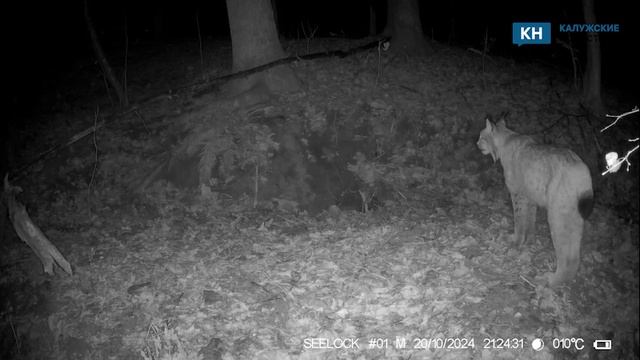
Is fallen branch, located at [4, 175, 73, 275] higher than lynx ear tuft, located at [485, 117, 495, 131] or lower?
lower

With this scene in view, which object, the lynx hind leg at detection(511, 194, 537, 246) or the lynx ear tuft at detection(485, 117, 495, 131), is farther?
the lynx ear tuft at detection(485, 117, 495, 131)

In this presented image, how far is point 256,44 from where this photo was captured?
10133 mm

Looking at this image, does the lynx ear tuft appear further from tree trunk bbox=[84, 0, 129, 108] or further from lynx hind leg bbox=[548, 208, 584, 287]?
tree trunk bbox=[84, 0, 129, 108]

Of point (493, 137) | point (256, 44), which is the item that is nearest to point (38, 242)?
point (256, 44)

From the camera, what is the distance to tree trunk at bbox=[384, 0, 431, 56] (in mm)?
12703

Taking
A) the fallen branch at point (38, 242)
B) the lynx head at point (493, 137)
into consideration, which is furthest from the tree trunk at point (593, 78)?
the fallen branch at point (38, 242)

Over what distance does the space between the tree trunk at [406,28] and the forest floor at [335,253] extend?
1721mm

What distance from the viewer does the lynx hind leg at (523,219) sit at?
6.50 metres

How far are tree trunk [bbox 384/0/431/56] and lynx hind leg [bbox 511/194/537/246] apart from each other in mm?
7606

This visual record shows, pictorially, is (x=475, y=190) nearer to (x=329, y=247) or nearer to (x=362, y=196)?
(x=362, y=196)

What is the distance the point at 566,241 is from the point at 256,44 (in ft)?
25.9

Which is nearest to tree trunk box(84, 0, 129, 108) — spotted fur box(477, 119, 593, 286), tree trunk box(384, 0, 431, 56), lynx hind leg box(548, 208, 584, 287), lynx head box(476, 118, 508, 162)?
tree trunk box(384, 0, 431, 56)

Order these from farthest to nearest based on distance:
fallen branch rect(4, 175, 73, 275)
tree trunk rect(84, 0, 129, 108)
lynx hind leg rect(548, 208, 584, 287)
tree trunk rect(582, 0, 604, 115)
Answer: tree trunk rect(84, 0, 129, 108)
tree trunk rect(582, 0, 604, 115)
fallen branch rect(4, 175, 73, 275)
lynx hind leg rect(548, 208, 584, 287)

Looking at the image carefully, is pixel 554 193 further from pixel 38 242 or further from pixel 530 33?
pixel 530 33
